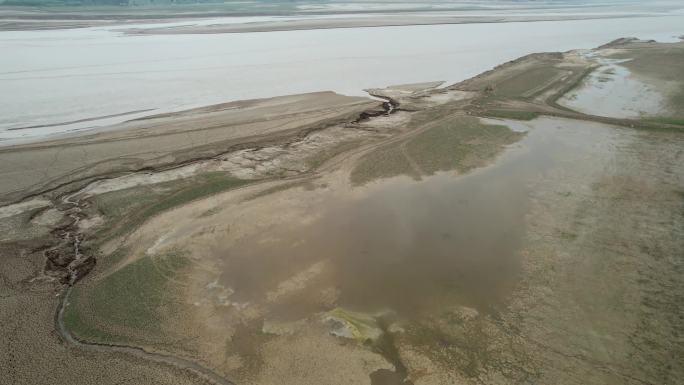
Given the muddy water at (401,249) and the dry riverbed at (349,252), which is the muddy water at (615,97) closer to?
the dry riverbed at (349,252)

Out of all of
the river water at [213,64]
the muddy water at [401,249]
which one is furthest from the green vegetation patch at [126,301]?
the river water at [213,64]

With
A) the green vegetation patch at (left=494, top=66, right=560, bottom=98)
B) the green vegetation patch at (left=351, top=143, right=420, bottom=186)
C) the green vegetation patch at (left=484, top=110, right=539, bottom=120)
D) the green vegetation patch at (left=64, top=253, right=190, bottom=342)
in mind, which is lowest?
the green vegetation patch at (left=64, top=253, right=190, bottom=342)

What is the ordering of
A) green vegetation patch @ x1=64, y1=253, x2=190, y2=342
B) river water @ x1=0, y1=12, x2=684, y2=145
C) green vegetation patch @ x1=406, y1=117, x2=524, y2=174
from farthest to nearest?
river water @ x1=0, y1=12, x2=684, y2=145 → green vegetation patch @ x1=406, y1=117, x2=524, y2=174 → green vegetation patch @ x1=64, y1=253, x2=190, y2=342

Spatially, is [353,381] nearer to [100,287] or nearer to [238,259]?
[238,259]

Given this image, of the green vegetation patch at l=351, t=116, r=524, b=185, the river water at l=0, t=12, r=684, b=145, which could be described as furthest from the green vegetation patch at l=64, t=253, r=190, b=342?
the river water at l=0, t=12, r=684, b=145

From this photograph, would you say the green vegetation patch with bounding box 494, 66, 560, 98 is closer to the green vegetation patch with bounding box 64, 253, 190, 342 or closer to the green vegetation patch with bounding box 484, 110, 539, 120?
the green vegetation patch with bounding box 484, 110, 539, 120

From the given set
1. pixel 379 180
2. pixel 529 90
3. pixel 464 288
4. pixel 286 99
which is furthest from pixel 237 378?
pixel 529 90
